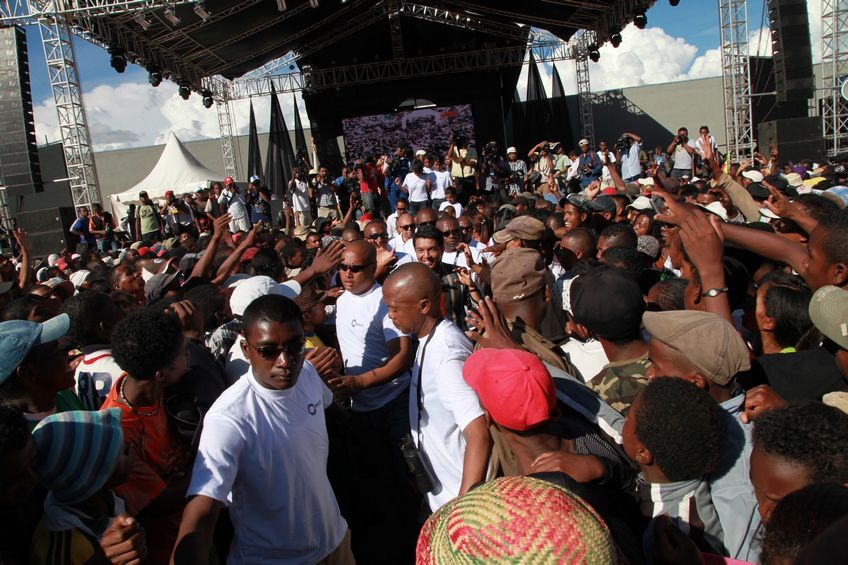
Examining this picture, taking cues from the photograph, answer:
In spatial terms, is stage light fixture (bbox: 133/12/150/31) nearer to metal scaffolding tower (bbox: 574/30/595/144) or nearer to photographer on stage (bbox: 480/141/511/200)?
photographer on stage (bbox: 480/141/511/200)

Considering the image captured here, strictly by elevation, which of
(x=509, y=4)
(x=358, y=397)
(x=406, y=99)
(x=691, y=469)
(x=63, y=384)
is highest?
(x=509, y=4)

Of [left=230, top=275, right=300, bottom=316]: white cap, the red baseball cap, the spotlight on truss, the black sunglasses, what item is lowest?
the red baseball cap

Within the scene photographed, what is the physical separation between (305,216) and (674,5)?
11068 mm

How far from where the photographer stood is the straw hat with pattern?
964mm

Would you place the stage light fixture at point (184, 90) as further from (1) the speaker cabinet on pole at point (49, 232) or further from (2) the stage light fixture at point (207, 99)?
(1) the speaker cabinet on pole at point (49, 232)

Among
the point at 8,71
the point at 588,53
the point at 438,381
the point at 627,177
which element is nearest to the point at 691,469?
the point at 438,381

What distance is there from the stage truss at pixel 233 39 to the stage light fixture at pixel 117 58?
186mm

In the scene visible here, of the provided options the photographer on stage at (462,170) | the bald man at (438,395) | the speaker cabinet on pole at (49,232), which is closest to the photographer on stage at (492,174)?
the photographer on stage at (462,170)

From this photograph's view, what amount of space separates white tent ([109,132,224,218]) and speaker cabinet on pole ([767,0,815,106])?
59.6 feet

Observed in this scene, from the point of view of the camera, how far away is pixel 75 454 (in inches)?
67.5

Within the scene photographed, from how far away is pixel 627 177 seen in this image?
44.4 ft

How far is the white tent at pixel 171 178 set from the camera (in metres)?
19.0

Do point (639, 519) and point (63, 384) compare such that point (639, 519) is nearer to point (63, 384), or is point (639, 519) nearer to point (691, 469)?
point (691, 469)

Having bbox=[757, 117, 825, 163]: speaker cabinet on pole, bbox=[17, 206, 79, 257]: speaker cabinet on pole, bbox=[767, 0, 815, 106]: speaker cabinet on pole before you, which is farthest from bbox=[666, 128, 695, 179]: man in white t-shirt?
bbox=[17, 206, 79, 257]: speaker cabinet on pole
